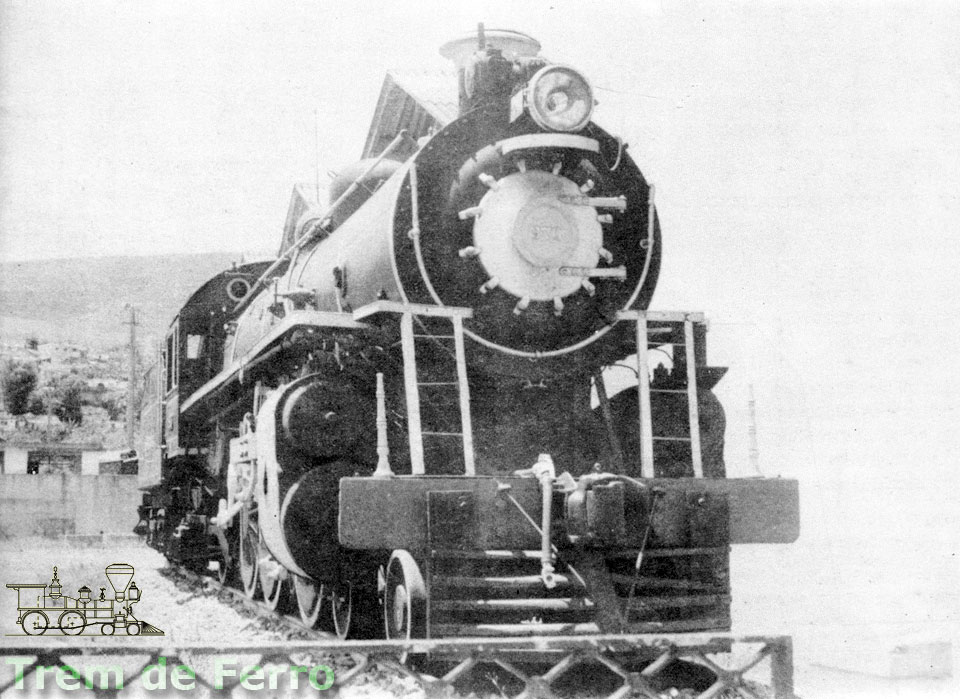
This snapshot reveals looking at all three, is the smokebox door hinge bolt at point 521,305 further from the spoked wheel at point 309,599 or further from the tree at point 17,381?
the tree at point 17,381

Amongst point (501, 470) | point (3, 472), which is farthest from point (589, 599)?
point (3, 472)

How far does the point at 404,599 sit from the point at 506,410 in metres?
1.51

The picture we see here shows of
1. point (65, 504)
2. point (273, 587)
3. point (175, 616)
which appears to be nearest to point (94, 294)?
point (65, 504)

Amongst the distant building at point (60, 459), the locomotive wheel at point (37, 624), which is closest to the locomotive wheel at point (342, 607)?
the locomotive wheel at point (37, 624)

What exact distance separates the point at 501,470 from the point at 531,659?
1840 mm

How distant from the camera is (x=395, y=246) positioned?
20.9ft

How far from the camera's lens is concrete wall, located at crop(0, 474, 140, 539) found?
16.6m

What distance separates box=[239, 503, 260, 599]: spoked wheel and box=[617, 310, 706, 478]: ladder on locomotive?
3.86 m

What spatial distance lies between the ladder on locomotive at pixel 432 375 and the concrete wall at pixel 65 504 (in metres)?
10.8

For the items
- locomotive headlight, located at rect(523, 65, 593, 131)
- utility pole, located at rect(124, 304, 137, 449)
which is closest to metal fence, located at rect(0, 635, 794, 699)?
locomotive headlight, located at rect(523, 65, 593, 131)

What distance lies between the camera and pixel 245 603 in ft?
33.4

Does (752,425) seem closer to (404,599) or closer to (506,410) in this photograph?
(506,410)

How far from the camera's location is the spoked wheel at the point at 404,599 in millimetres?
5570

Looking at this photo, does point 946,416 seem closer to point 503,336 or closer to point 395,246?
point 503,336
